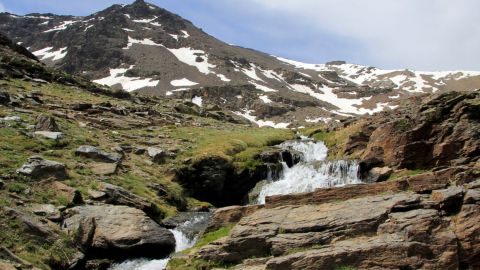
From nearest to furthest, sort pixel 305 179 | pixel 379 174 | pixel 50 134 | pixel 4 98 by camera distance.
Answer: pixel 379 174 → pixel 50 134 → pixel 305 179 → pixel 4 98

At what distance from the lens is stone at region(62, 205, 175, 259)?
22953 mm

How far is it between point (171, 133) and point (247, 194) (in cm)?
1401

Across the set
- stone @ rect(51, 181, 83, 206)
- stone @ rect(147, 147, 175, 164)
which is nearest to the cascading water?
stone @ rect(51, 181, 83, 206)

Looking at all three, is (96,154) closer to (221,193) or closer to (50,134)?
(50,134)

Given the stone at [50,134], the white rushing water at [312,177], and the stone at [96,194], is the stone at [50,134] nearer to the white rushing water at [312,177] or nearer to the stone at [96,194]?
the stone at [96,194]

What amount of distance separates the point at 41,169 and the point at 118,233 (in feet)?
24.1

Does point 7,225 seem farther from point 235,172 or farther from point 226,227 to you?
point 235,172

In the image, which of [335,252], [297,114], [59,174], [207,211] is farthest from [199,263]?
[297,114]

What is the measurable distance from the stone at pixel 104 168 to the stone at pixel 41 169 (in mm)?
3488

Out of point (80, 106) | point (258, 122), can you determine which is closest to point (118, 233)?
point (80, 106)

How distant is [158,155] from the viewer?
42188mm

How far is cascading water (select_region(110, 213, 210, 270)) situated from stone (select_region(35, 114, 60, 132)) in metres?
14.4

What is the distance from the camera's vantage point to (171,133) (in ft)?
172

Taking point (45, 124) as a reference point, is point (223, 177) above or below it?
below
